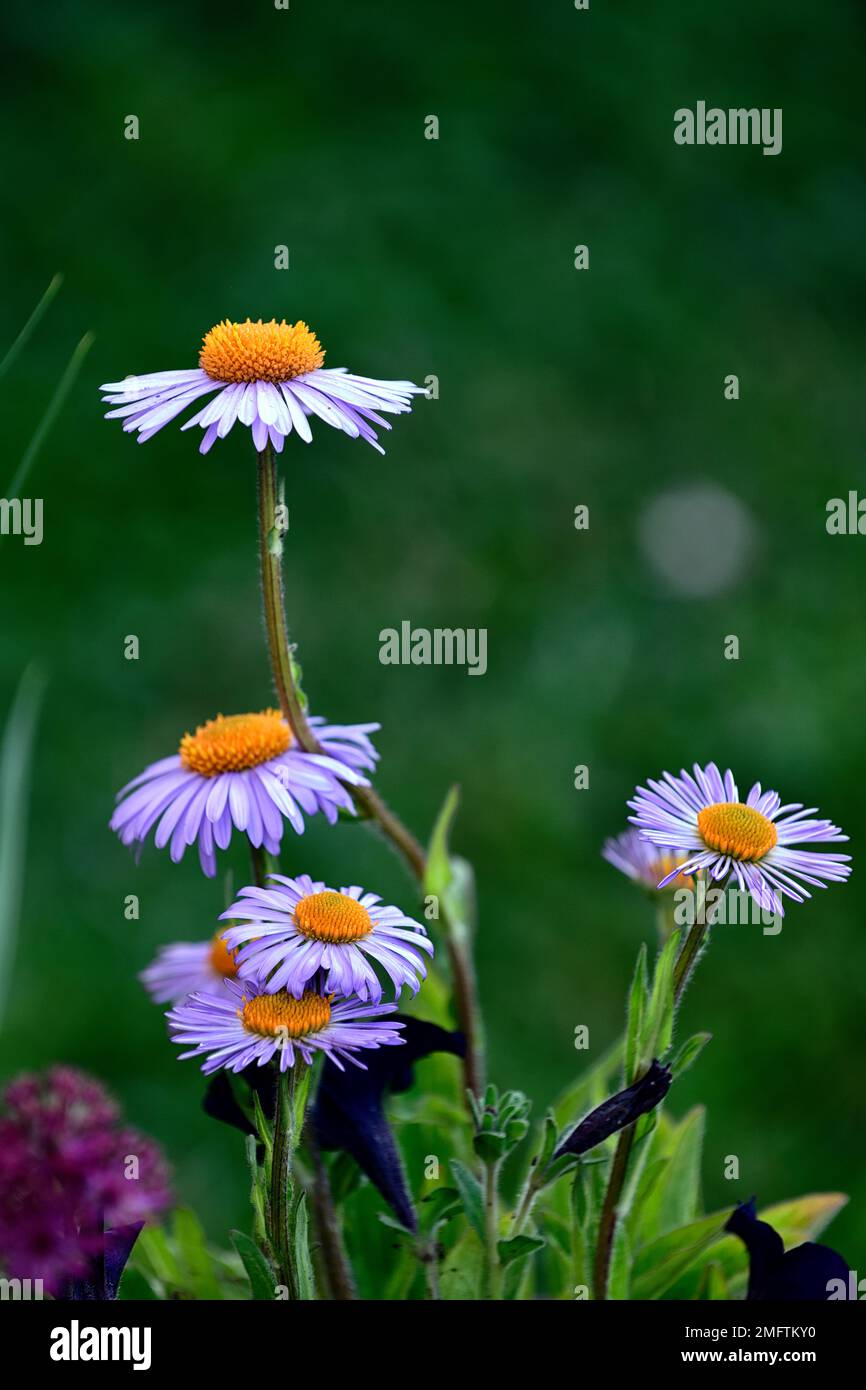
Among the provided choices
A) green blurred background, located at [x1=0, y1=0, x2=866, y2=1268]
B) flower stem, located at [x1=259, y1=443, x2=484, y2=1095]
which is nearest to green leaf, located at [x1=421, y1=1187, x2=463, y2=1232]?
flower stem, located at [x1=259, y1=443, x2=484, y2=1095]

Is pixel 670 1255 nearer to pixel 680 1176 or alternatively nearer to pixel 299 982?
pixel 680 1176

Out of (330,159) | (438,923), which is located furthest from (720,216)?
(438,923)

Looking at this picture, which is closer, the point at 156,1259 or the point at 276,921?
the point at 276,921

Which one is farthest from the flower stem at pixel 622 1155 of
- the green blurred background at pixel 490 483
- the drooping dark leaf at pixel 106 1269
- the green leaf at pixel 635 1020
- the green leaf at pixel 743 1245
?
the green blurred background at pixel 490 483

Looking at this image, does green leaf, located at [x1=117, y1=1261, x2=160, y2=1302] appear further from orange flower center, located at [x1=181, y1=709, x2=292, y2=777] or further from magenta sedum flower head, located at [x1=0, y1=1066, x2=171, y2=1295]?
orange flower center, located at [x1=181, y1=709, x2=292, y2=777]

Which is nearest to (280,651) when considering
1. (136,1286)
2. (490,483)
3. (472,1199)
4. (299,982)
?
(299,982)

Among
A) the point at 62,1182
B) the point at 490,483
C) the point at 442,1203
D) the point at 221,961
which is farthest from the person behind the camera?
the point at 490,483
